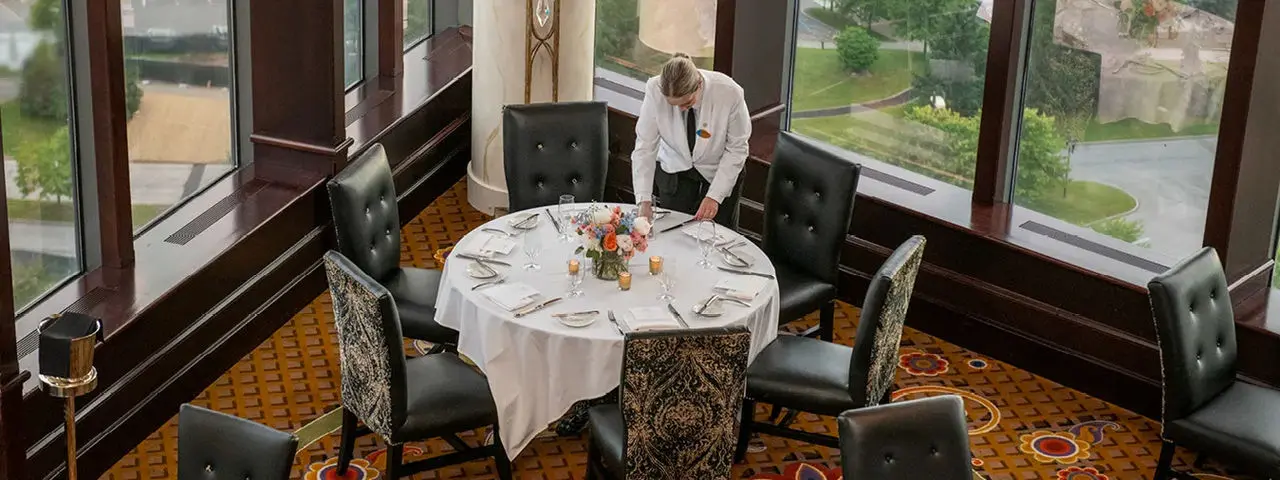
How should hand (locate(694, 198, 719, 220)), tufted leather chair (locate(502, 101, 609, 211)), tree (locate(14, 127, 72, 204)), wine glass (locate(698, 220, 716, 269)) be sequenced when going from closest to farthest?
tree (locate(14, 127, 72, 204)) < wine glass (locate(698, 220, 716, 269)) < hand (locate(694, 198, 719, 220)) < tufted leather chair (locate(502, 101, 609, 211))

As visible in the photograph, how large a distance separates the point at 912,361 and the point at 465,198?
9.43ft

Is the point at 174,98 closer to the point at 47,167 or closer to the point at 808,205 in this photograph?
the point at 47,167

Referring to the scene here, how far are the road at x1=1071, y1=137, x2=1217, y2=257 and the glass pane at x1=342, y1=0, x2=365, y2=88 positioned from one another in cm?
390

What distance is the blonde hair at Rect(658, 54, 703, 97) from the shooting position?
635cm

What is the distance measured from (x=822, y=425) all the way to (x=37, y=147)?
129 inches

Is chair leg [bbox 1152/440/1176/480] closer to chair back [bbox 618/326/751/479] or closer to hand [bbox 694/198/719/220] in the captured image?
chair back [bbox 618/326/751/479]

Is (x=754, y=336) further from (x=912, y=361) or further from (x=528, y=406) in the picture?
(x=912, y=361)

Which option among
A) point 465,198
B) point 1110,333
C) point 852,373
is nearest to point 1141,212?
point 1110,333

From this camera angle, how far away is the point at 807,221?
675cm

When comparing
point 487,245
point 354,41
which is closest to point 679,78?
point 487,245

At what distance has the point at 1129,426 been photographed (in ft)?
21.9

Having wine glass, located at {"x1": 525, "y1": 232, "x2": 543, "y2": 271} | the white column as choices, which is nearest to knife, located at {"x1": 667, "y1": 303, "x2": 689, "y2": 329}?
wine glass, located at {"x1": 525, "y1": 232, "x2": 543, "y2": 271}

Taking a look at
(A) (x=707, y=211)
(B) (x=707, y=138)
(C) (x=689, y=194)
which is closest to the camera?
(A) (x=707, y=211)

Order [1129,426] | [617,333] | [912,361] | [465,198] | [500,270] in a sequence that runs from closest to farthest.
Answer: [617,333], [500,270], [1129,426], [912,361], [465,198]
